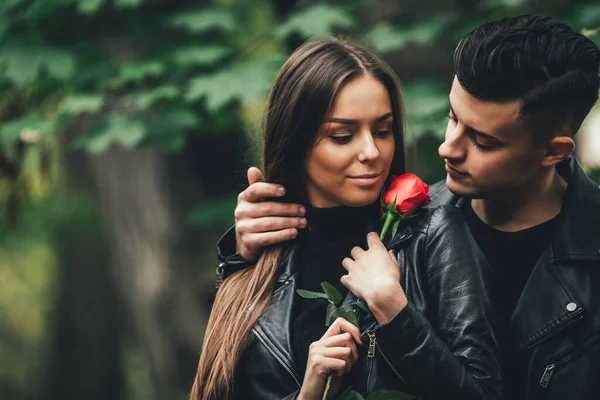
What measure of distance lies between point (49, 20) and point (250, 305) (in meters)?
2.47

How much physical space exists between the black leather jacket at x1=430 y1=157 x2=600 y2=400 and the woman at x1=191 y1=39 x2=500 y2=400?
0.93 feet

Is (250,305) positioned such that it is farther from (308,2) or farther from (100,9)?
(100,9)

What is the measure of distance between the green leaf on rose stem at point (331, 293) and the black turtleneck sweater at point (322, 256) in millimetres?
84

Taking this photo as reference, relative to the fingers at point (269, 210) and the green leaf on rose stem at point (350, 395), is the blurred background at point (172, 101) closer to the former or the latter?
the fingers at point (269, 210)

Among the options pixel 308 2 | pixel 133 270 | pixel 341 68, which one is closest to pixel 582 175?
pixel 341 68

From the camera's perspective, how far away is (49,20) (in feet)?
13.4

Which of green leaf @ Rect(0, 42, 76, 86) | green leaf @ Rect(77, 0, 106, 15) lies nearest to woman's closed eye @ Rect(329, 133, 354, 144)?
green leaf @ Rect(77, 0, 106, 15)

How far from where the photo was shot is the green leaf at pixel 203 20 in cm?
396

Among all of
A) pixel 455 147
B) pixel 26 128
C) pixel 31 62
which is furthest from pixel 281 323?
pixel 31 62

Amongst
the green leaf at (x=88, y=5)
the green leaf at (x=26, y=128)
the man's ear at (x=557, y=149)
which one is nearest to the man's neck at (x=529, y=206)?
the man's ear at (x=557, y=149)

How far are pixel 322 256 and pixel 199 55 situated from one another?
190 centimetres

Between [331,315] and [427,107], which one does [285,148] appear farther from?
[427,107]

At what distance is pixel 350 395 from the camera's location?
83.2 inches

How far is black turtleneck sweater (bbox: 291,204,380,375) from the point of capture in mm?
2312
